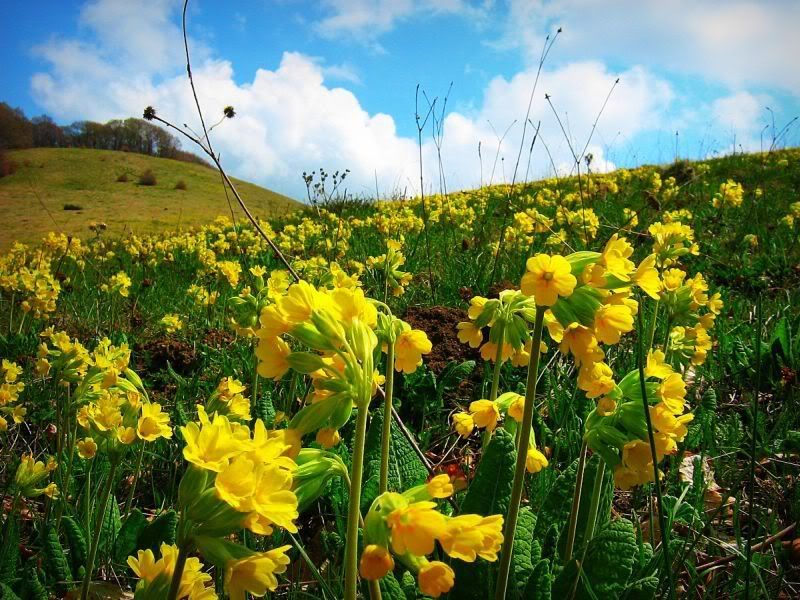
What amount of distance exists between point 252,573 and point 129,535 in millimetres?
1066

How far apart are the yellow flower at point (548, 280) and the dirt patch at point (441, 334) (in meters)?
2.03

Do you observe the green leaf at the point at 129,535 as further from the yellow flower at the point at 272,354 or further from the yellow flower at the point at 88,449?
the yellow flower at the point at 272,354

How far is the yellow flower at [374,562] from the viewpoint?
0.84 metres

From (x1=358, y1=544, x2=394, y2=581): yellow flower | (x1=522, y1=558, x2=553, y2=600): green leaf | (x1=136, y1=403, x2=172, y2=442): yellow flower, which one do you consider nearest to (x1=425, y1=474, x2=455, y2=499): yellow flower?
(x1=358, y1=544, x2=394, y2=581): yellow flower

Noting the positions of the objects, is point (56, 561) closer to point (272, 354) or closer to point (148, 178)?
point (272, 354)

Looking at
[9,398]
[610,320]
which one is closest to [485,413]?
[610,320]

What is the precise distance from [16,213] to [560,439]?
1753 centimetres

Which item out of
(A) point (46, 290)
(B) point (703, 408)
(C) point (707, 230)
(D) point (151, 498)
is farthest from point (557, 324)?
(C) point (707, 230)

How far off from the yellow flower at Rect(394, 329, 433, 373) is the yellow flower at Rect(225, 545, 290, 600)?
1.68 feet

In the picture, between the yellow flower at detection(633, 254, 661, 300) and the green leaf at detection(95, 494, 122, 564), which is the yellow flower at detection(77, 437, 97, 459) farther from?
the yellow flower at detection(633, 254, 661, 300)

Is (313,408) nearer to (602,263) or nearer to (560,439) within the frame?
(602,263)

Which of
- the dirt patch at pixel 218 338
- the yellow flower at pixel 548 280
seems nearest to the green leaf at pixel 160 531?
the yellow flower at pixel 548 280

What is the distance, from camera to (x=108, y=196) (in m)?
20.0

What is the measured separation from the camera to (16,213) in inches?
620
